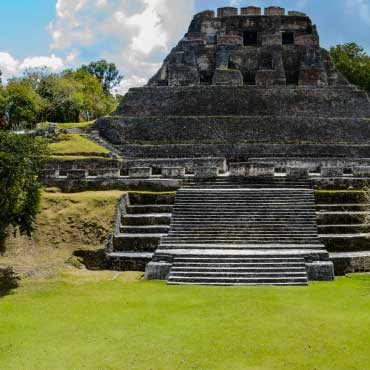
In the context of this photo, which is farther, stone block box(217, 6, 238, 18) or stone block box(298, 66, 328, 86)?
stone block box(217, 6, 238, 18)

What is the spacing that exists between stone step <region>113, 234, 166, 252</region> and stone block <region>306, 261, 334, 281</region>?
182 inches

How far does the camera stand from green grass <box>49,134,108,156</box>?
27328 millimetres

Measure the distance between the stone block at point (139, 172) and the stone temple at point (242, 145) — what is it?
0.05 m

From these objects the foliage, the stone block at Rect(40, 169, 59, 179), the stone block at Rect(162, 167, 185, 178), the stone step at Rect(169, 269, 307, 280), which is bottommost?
the stone step at Rect(169, 269, 307, 280)

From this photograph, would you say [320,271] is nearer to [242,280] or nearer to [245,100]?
[242,280]

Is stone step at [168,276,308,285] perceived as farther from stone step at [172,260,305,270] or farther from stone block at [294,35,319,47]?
stone block at [294,35,319,47]

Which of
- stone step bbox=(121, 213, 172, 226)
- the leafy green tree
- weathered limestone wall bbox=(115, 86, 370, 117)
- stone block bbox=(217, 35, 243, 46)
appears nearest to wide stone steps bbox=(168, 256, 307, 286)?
stone step bbox=(121, 213, 172, 226)

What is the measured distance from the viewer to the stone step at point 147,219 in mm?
16281

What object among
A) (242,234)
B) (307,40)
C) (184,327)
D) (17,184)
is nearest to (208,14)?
(307,40)

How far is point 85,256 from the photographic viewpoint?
49.1 feet

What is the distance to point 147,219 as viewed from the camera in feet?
53.9

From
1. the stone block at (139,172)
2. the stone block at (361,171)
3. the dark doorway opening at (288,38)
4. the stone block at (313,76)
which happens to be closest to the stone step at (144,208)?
the stone block at (139,172)

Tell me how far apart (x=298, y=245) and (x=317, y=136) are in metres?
15.3

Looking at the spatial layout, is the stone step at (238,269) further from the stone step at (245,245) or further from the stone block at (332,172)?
the stone block at (332,172)
